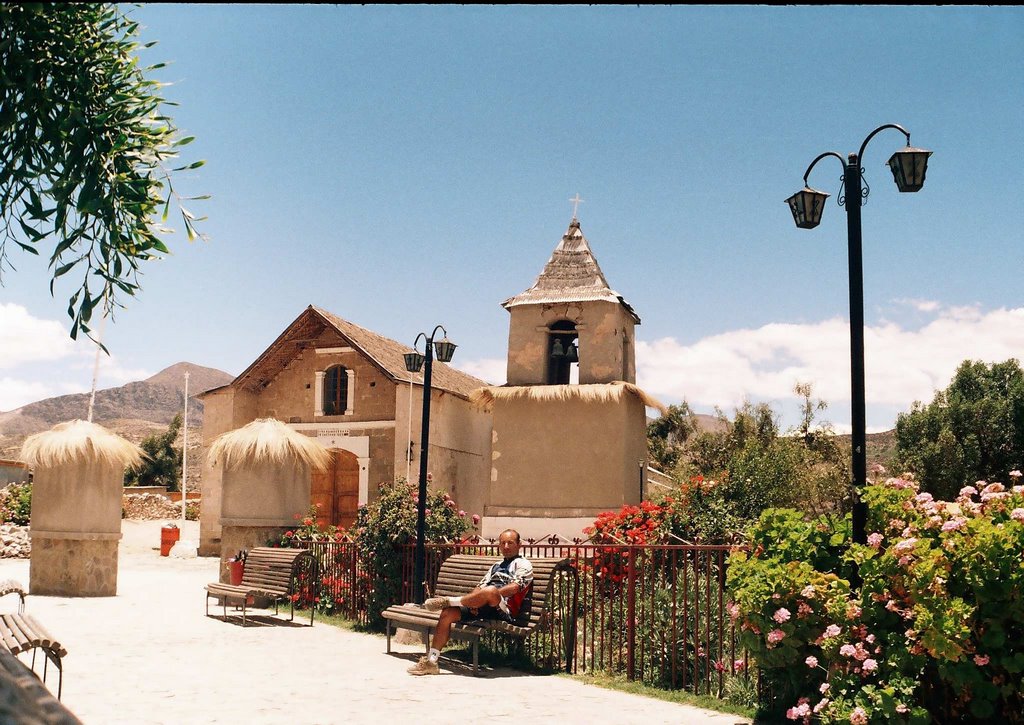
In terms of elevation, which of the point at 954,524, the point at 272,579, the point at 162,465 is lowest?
the point at 272,579

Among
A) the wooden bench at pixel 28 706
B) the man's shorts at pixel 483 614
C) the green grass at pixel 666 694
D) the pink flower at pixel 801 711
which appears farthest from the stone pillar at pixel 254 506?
the wooden bench at pixel 28 706

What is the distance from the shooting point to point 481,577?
10367 mm

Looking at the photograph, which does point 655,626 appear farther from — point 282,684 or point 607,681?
point 282,684

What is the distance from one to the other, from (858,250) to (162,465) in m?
48.2

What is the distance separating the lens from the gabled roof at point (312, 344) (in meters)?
25.7

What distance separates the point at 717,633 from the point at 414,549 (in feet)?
16.5

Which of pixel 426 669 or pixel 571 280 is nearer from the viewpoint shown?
pixel 426 669

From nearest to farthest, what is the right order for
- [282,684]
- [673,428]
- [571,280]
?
[282,684] → [571,280] → [673,428]

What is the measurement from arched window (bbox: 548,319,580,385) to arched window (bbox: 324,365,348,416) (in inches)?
239

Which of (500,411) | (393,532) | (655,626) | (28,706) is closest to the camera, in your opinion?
(28,706)

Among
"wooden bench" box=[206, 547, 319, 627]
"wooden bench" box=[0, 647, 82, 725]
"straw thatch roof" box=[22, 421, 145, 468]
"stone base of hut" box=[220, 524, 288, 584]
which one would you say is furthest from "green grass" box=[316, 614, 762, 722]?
"straw thatch roof" box=[22, 421, 145, 468]

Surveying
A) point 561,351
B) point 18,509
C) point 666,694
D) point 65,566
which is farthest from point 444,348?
point 18,509

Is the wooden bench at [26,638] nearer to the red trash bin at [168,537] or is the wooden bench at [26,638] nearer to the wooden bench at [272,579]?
the wooden bench at [272,579]

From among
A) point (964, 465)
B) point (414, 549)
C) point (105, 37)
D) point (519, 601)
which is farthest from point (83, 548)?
point (964, 465)
